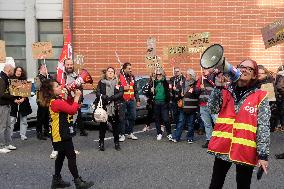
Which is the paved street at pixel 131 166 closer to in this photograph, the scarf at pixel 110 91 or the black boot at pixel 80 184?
the black boot at pixel 80 184

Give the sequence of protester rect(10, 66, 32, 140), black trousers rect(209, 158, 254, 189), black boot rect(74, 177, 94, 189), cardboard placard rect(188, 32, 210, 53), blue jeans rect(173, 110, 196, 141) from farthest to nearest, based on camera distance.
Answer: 1. cardboard placard rect(188, 32, 210, 53)
2. blue jeans rect(173, 110, 196, 141)
3. protester rect(10, 66, 32, 140)
4. black boot rect(74, 177, 94, 189)
5. black trousers rect(209, 158, 254, 189)

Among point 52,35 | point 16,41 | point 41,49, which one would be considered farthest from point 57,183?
point 16,41

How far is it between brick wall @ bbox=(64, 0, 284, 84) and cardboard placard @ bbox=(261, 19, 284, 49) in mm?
7353

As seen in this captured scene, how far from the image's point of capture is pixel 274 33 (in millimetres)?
10211

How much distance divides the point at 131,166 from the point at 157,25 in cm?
1029

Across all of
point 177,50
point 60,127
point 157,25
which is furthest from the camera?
point 157,25

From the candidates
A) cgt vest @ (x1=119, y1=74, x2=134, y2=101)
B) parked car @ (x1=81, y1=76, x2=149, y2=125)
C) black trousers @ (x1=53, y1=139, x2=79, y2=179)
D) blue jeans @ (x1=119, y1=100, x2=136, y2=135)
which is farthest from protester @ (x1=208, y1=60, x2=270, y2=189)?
parked car @ (x1=81, y1=76, x2=149, y2=125)

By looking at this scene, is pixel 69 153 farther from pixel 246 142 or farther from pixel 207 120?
pixel 207 120

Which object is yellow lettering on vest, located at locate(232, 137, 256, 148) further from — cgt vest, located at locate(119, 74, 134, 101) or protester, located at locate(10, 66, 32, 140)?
protester, located at locate(10, 66, 32, 140)

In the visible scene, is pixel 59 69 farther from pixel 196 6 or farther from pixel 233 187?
pixel 196 6

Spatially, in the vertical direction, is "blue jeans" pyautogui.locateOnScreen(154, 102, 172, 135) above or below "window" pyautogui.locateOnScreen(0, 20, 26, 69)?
below

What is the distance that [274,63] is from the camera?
18.0m

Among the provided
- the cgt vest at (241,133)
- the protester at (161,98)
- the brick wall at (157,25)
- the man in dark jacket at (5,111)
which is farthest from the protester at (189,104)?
the brick wall at (157,25)

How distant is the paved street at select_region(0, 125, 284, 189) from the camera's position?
22.9 ft
